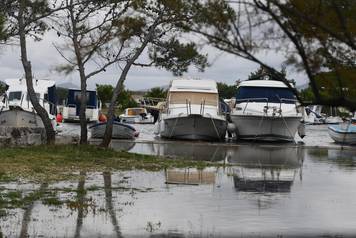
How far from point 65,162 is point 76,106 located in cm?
4278

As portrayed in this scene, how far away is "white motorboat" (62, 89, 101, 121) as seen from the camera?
57.9m

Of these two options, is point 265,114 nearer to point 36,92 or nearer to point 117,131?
point 117,131

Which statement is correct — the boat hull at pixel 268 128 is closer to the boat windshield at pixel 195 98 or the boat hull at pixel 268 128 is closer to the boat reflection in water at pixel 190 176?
the boat windshield at pixel 195 98

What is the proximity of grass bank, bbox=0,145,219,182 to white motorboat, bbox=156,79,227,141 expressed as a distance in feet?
38.6

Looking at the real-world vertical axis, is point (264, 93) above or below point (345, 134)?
above

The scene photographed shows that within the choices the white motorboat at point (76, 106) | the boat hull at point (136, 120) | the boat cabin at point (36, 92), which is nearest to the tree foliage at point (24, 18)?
the boat cabin at point (36, 92)

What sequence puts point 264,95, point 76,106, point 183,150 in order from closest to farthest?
1. point 183,150
2. point 264,95
3. point 76,106

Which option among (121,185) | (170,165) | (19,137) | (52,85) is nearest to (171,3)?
(121,185)

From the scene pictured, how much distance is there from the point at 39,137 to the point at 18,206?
42.9 feet

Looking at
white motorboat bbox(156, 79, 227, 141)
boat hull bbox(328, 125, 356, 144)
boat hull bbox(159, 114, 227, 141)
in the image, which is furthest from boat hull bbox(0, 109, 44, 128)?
boat hull bbox(328, 125, 356, 144)

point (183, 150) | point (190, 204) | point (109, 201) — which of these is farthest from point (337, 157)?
point (109, 201)

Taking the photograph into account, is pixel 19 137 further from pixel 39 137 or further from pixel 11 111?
pixel 11 111

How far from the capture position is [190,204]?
12148 millimetres

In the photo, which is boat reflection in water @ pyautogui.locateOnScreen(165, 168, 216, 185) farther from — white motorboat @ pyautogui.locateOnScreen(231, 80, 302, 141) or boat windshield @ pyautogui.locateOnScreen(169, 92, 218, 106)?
boat windshield @ pyautogui.locateOnScreen(169, 92, 218, 106)
